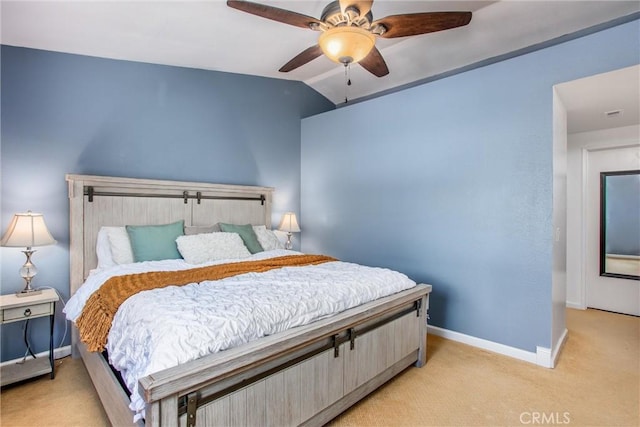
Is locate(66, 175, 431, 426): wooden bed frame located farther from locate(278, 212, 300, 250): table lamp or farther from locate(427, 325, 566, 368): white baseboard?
locate(278, 212, 300, 250): table lamp

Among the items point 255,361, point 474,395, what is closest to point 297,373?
point 255,361

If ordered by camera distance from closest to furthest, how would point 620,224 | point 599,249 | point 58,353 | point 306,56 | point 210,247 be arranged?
point 306,56 < point 58,353 < point 210,247 < point 620,224 < point 599,249

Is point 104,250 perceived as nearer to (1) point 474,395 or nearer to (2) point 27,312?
(2) point 27,312

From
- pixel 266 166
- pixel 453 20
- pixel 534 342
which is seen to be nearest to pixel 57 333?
pixel 266 166

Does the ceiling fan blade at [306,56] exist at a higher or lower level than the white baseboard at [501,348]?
higher

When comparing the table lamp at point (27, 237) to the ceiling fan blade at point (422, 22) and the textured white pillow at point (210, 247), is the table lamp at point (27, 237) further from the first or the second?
the ceiling fan blade at point (422, 22)

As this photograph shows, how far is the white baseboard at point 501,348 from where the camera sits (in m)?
2.74

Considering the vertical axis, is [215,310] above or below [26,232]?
below

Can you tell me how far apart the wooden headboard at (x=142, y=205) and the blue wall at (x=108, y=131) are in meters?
0.13

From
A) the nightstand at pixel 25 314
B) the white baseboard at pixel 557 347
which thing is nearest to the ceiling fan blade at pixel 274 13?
the nightstand at pixel 25 314

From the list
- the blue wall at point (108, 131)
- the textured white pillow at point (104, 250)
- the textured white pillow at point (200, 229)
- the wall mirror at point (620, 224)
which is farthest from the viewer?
the wall mirror at point (620, 224)

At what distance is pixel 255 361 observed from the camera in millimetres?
1486

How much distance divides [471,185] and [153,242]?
3017 millimetres

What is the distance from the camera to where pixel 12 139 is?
8.73ft
